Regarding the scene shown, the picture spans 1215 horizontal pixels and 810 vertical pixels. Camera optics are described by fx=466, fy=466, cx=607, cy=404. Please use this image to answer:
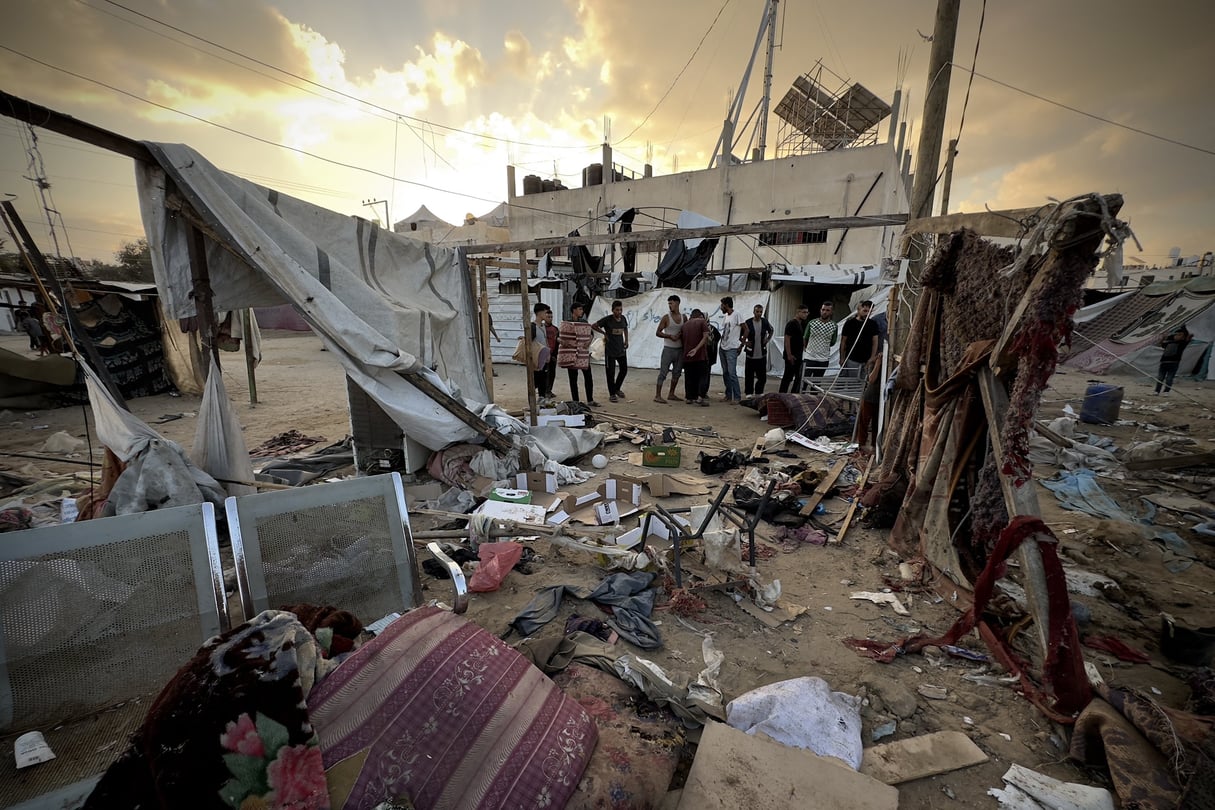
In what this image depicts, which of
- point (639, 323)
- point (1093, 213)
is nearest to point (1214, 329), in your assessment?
point (639, 323)

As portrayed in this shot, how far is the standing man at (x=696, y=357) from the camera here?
8.68m

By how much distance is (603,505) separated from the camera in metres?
4.41

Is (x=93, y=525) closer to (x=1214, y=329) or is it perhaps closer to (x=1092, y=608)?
(x=1092, y=608)

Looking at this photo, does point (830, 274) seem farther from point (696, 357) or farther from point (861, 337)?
point (696, 357)

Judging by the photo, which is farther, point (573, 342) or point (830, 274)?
point (830, 274)

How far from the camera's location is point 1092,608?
3.20m

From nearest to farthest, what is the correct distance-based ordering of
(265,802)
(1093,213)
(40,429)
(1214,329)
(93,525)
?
(265,802)
(93,525)
(1093,213)
(40,429)
(1214,329)

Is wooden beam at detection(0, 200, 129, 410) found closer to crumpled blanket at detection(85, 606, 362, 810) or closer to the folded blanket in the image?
crumpled blanket at detection(85, 606, 362, 810)

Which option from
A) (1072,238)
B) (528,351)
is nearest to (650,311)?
(528,351)

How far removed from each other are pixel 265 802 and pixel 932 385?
475 centimetres

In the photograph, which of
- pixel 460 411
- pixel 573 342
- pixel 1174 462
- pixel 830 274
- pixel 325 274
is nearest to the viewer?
pixel 325 274

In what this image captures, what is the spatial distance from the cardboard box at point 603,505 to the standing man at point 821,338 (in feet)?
17.8

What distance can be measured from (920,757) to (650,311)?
1228 centimetres

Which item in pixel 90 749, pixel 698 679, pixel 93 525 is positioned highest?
pixel 93 525
